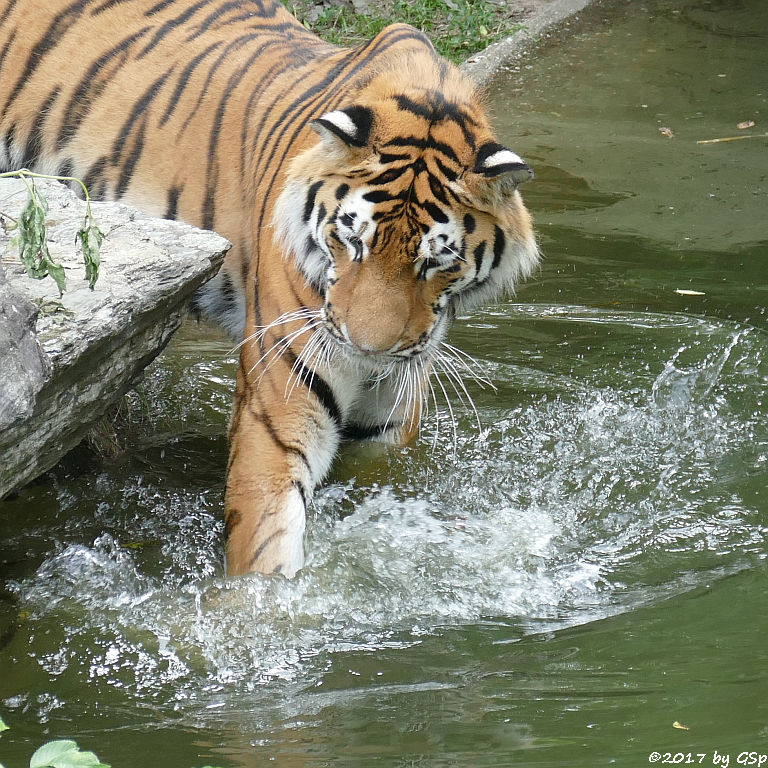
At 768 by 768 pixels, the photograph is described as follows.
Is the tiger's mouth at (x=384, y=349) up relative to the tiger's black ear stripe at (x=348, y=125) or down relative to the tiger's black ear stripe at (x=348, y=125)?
down

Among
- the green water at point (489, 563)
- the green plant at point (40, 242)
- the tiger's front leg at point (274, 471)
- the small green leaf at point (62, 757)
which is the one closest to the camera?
the small green leaf at point (62, 757)

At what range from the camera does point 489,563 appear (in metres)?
2.93

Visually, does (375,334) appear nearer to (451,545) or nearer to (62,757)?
(451,545)

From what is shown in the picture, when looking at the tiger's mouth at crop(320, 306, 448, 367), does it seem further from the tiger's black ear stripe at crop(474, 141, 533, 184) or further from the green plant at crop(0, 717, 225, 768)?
the green plant at crop(0, 717, 225, 768)

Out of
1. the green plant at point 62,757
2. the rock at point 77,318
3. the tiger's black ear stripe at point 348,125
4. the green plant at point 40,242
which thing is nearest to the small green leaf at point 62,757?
the green plant at point 62,757

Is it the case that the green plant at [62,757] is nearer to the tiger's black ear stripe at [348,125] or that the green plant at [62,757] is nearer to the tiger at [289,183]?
the tiger at [289,183]

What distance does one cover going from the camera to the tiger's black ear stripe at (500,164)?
99.3 inches

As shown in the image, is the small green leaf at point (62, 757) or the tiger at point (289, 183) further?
the tiger at point (289, 183)

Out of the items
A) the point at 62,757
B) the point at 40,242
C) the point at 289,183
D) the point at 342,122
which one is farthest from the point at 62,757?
the point at 289,183

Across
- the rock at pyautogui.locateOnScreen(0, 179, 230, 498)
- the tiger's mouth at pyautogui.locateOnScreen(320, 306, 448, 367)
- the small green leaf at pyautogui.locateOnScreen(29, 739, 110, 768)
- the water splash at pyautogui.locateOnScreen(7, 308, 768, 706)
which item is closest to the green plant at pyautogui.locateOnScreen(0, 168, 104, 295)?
the rock at pyautogui.locateOnScreen(0, 179, 230, 498)

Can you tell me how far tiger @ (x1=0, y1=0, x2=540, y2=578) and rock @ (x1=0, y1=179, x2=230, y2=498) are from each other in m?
0.30

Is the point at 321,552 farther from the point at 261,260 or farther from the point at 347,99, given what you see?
the point at 347,99

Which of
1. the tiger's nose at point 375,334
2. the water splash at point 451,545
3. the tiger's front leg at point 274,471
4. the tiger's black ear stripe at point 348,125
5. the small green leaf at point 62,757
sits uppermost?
the tiger's black ear stripe at point 348,125

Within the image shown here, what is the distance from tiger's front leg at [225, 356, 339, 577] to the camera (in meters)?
2.79
